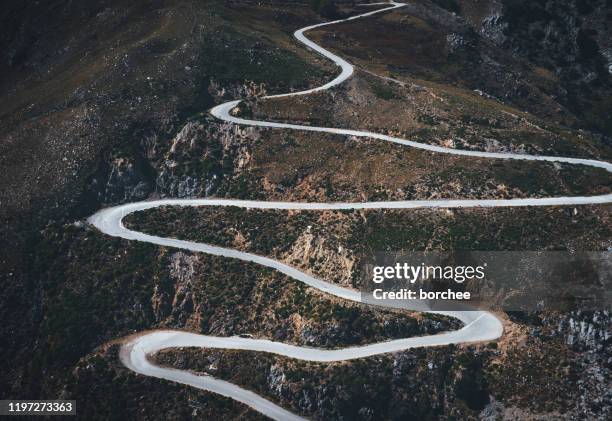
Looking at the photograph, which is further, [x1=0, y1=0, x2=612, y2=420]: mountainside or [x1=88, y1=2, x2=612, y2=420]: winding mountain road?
[x1=88, y1=2, x2=612, y2=420]: winding mountain road

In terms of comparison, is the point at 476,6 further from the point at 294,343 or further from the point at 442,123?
the point at 294,343

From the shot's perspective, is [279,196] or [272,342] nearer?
[272,342]

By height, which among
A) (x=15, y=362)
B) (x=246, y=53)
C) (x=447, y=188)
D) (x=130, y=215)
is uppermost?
(x=246, y=53)

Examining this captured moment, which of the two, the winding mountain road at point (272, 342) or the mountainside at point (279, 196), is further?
the winding mountain road at point (272, 342)

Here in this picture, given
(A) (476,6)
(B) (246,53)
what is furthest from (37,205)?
(A) (476,6)

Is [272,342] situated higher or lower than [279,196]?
lower

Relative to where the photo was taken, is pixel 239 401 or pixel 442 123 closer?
pixel 239 401

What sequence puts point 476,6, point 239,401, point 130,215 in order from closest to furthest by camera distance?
point 239,401
point 130,215
point 476,6

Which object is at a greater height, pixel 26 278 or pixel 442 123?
pixel 442 123
